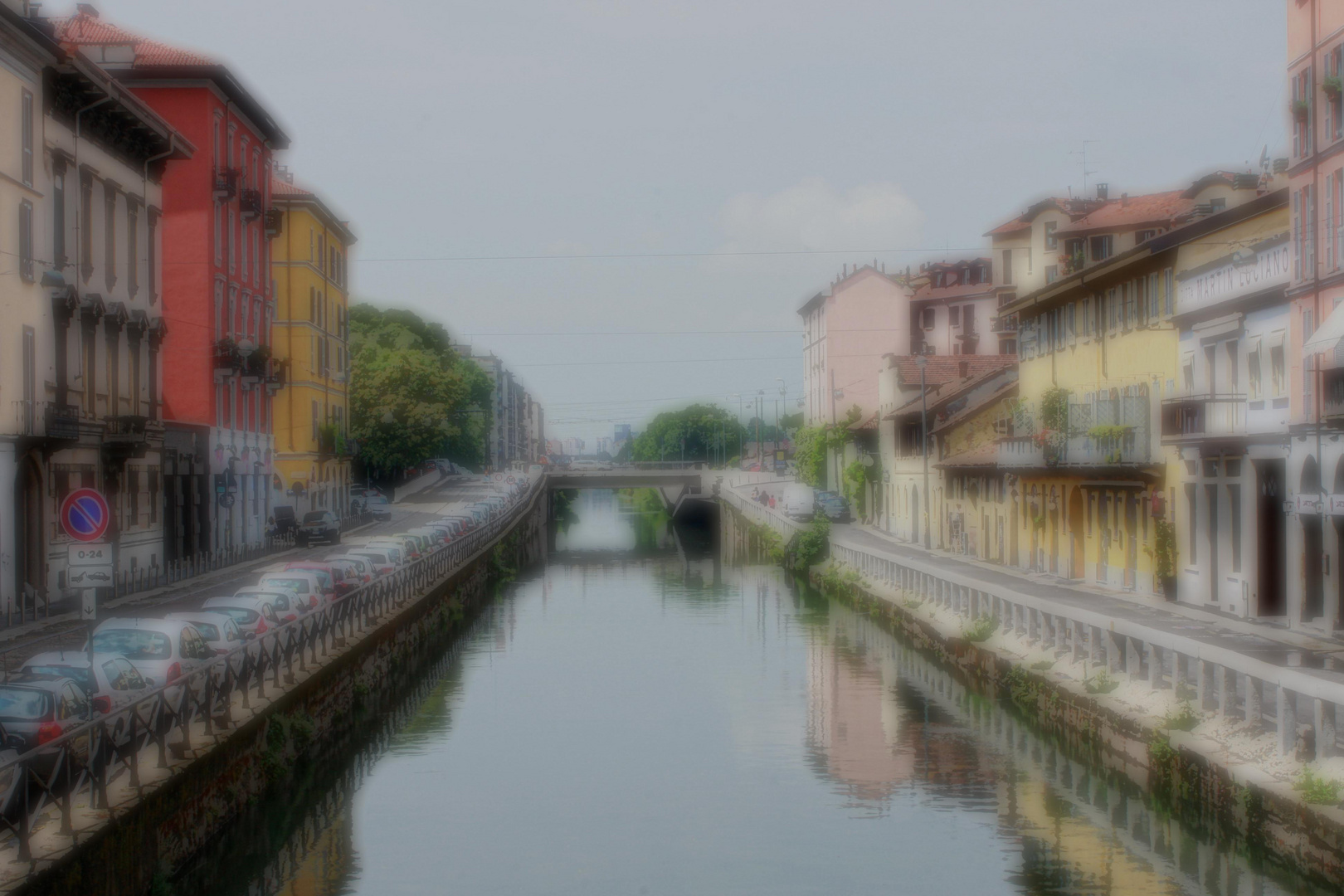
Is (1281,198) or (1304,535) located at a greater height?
(1281,198)

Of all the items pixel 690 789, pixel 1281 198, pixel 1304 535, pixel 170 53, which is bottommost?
pixel 690 789

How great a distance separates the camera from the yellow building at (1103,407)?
1518 inches

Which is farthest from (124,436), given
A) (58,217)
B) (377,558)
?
(377,558)

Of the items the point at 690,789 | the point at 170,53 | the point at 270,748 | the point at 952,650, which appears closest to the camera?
the point at 270,748

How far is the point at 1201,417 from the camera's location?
34750 millimetres

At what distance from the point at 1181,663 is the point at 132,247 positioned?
33013 mm

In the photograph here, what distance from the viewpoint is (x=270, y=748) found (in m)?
21.7

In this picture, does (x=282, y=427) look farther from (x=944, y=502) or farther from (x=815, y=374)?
(x=815, y=374)

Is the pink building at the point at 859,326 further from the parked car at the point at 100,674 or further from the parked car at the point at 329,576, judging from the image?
the parked car at the point at 100,674

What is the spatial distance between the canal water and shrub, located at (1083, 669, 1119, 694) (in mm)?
1073

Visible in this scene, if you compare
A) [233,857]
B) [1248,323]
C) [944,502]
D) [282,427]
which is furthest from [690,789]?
[282,427]

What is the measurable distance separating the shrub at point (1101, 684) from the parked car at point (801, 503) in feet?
167

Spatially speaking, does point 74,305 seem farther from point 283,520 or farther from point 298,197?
point 298,197

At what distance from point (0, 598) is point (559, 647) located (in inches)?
551
